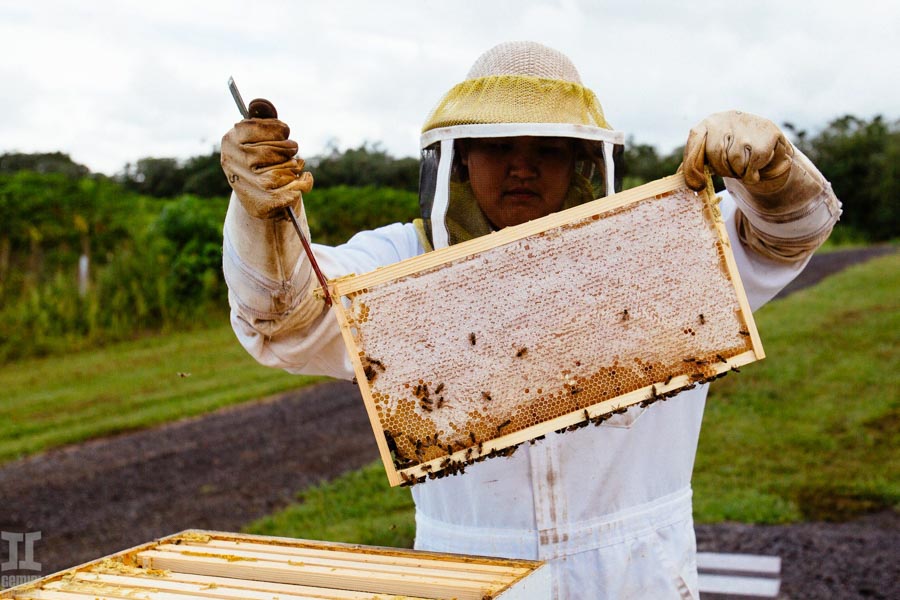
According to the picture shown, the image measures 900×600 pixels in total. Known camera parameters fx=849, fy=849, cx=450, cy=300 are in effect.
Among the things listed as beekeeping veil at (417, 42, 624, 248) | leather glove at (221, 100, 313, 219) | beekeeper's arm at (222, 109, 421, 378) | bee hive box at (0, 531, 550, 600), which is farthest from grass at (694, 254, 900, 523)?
leather glove at (221, 100, 313, 219)

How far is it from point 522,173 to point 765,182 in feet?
2.24

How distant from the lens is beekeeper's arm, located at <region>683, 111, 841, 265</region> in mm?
2166

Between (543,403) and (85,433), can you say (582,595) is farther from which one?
(85,433)

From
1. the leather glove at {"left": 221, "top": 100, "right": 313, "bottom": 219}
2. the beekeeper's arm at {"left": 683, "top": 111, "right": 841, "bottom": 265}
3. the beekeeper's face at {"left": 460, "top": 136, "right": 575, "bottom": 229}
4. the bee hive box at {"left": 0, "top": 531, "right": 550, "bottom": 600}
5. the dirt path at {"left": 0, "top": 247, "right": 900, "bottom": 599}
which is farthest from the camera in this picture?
the dirt path at {"left": 0, "top": 247, "right": 900, "bottom": 599}

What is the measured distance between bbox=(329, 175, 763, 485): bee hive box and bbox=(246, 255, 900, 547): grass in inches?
118

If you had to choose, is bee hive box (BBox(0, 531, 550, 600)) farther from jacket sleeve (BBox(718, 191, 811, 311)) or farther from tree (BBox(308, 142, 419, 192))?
tree (BBox(308, 142, 419, 192))

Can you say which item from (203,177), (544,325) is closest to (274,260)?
(544,325)

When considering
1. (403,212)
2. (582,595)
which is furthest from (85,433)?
(403,212)

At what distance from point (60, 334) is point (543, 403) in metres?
12.8

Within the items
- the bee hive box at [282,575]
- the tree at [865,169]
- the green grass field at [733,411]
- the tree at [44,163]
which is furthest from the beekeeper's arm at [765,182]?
the tree at [865,169]

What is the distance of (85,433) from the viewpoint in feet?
28.8

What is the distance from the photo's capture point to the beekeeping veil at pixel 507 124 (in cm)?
246

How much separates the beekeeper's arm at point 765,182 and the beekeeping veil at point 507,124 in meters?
0.38

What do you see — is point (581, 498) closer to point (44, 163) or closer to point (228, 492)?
point (228, 492)
